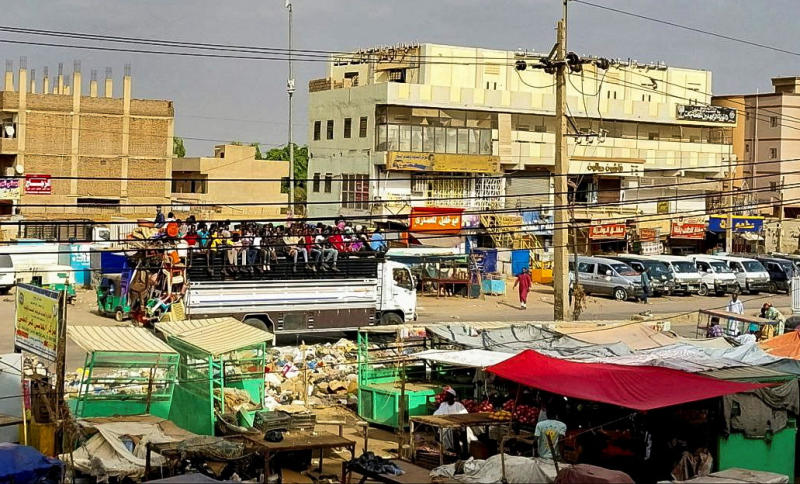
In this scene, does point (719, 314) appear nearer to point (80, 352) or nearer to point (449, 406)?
point (449, 406)

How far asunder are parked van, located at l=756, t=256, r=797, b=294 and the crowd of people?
24.8 metres

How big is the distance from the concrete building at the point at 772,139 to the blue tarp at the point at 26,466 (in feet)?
207

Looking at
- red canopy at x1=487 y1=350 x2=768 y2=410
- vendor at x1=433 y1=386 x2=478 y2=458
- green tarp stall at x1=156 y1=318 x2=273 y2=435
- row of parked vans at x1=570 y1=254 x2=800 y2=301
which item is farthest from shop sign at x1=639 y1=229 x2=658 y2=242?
red canopy at x1=487 y1=350 x2=768 y2=410

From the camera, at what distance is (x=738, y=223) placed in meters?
57.7

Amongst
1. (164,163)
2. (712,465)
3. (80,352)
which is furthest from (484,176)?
(712,465)

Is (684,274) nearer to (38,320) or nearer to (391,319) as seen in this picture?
→ (391,319)

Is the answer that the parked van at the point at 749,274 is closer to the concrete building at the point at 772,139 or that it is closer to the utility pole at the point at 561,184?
the utility pole at the point at 561,184

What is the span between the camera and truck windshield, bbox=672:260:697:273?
47.1 m

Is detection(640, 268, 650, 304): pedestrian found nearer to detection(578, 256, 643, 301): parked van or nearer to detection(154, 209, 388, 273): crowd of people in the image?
detection(578, 256, 643, 301): parked van

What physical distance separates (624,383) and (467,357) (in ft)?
13.6

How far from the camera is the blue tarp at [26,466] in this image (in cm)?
1416

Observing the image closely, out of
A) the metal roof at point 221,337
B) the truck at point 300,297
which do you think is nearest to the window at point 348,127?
the truck at point 300,297

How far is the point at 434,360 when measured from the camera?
2034 cm

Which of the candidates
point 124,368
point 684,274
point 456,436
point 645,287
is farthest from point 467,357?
point 684,274
